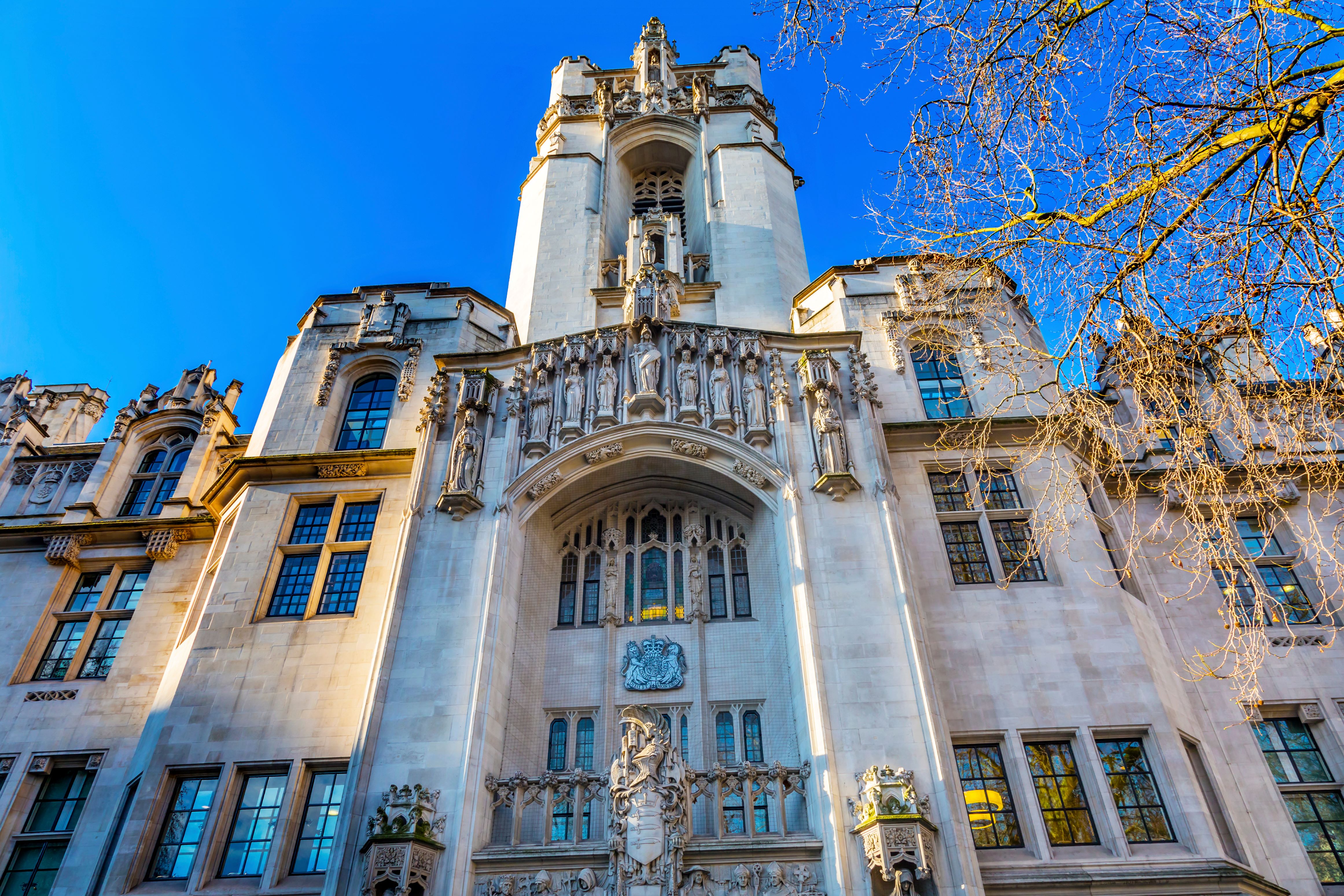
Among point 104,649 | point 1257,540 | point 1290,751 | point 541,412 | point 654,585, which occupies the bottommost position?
point 1290,751

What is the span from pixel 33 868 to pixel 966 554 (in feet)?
62.7

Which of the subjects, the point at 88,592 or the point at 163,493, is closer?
the point at 88,592

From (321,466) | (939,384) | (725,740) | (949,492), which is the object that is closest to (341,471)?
(321,466)

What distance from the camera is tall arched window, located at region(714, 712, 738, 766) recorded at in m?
15.9

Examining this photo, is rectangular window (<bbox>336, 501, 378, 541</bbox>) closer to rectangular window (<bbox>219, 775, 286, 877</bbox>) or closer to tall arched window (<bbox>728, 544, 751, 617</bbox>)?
rectangular window (<bbox>219, 775, 286, 877</bbox>)

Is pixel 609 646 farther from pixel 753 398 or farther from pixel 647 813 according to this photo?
pixel 753 398

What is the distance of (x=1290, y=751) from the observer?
55.9 ft

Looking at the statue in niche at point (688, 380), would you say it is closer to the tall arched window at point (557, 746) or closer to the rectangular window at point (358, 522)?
the tall arched window at point (557, 746)

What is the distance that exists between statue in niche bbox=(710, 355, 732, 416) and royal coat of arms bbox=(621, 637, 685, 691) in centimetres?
484

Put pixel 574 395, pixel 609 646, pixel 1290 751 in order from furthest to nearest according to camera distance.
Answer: pixel 574 395
pixel 609 646
pixel 1290 751

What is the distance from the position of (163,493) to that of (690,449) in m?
14.8

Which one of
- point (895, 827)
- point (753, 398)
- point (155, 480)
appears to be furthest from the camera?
point (155, 480)

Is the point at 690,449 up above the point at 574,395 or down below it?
below

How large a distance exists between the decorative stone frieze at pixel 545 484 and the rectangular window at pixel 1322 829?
14.6m
